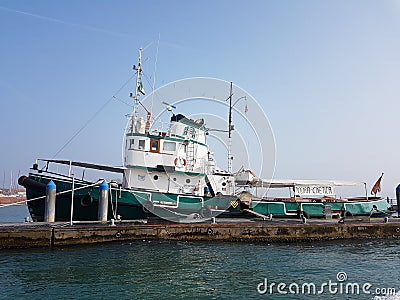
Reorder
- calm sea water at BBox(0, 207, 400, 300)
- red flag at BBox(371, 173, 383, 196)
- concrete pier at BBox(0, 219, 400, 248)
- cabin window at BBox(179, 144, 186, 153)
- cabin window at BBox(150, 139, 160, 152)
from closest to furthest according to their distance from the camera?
calm sea water at BBox(0, 207, 400, 300) → concrete pier at BBox(0, 219, 400, 248) → cabin window at BBox(150, 139, 160, 152) → cabin window at BBox(179, 144, 186, 153) → red flag at BBox(371, 173, 383, 196)

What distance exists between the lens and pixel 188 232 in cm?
1973

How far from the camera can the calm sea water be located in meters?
10.6

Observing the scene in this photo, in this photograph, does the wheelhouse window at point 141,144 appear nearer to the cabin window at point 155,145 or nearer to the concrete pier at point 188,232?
the cabin window at point 155,145

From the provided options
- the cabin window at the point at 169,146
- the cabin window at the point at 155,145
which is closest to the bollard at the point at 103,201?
the cabin window at the point at 155,145

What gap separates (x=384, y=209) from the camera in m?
29.5

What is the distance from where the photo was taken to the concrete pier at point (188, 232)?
16844mm

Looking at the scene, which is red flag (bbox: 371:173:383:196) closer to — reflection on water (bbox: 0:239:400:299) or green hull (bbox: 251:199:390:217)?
green hull (bbox: 251:199:390:217)

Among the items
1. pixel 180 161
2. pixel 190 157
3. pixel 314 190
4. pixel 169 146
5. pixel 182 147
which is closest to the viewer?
pixel 169 146

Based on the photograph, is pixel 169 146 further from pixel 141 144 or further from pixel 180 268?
pixel 180 268

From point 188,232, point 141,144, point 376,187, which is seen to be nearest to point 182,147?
point 141,144

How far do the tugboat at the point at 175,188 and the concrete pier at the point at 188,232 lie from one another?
255 cm

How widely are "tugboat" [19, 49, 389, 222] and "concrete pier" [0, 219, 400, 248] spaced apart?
255 centimetres

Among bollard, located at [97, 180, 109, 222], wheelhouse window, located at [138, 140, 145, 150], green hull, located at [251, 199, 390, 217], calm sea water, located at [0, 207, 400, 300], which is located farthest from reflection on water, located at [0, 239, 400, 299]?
wheelhouse window, located at [138, 140, 145, 150]

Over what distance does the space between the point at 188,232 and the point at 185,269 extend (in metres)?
6.37
